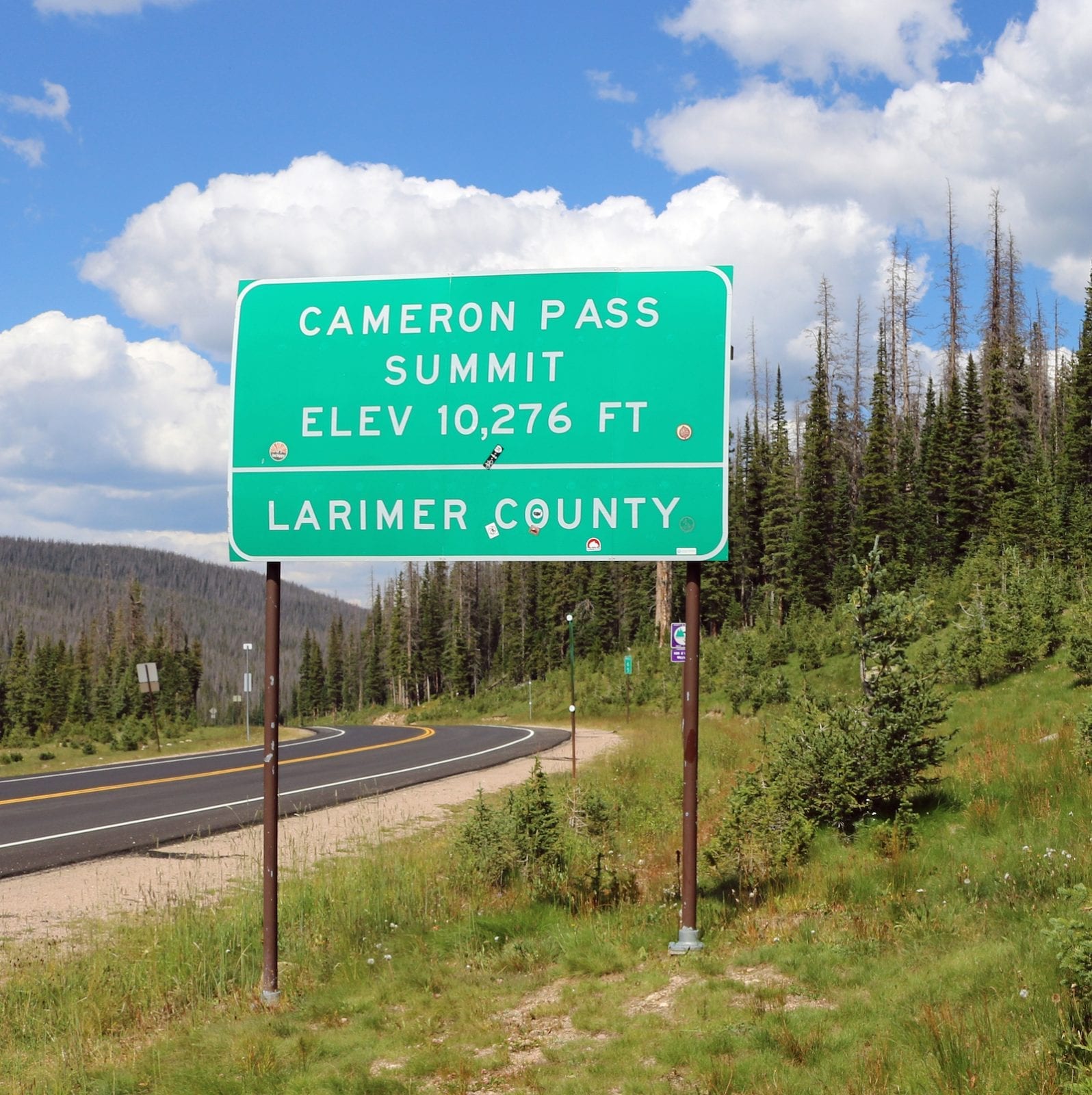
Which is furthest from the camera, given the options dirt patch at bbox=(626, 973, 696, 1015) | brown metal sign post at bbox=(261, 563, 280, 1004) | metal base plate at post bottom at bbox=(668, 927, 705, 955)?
brown metal sign post at bbox=(261, 563, 280, 1004)

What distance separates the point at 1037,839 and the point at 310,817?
10930 mm

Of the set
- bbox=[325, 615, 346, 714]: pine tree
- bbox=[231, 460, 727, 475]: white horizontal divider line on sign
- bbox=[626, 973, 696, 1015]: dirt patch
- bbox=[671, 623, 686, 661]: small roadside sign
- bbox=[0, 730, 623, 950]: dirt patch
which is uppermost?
bbox=[231, 460, 727, 475]: white horizontal divider line on sign

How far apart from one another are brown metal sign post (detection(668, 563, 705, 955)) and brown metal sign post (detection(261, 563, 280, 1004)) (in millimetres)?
2765

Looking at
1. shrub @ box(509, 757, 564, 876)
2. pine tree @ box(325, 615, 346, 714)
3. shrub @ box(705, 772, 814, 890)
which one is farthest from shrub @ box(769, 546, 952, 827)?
pine tree @ box(325, 615, 346, 714)

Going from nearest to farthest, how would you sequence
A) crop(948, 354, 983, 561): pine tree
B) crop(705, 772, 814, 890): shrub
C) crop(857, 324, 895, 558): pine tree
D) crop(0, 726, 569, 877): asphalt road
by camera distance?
crop(705, 772, 814, 890): shrub, crop(0, 726, 569, 877): asphalt road, crop(948, 354, 983, 561): pine tree, crop(857, 324, 895, 558): pine tree

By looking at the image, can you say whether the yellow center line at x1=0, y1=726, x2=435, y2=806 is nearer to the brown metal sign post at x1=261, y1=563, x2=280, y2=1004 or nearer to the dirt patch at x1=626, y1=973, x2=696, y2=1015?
the brown metal sign post at x1=261, y1=563, x2=280, y2=1004

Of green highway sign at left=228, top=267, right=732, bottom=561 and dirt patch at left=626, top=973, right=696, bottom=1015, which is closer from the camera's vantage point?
dirt patch at left=626, top=973, right=696, bottom=1015

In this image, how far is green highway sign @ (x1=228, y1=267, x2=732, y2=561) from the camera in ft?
23.6

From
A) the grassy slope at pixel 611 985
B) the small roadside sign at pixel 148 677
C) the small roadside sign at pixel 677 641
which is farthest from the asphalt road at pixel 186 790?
the small roadside sign at pixel 677 641

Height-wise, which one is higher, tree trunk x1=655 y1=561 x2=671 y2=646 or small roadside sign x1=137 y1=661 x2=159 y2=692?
tree trunk x1=655 y1=561 x2=671 y2=646

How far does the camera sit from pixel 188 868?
11.7m

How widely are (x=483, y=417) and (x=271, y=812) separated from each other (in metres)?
3.30

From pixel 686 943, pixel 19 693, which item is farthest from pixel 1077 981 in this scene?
pixel 19 693

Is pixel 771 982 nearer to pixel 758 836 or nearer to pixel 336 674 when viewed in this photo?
pixel 758 836
